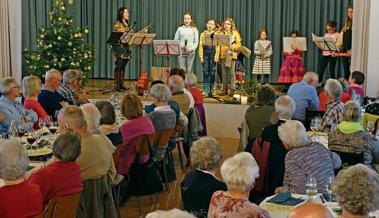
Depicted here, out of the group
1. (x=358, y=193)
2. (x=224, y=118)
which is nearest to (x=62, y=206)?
(x=358, y=193)

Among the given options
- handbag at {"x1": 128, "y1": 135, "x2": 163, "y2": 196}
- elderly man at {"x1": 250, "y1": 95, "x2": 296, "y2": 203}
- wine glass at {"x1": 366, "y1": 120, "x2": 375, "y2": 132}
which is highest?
wine glass at {"x1": 366, "y1": 120, "x2": 375, "y2": 132}

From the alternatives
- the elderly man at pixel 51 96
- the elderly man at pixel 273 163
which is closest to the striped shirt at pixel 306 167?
the elderly man at pixel 273 163

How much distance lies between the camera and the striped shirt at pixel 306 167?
4.31 metres

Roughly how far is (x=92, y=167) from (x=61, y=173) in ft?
2.09

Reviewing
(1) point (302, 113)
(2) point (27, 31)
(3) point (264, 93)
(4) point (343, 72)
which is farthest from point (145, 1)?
(3) point (264, 93)

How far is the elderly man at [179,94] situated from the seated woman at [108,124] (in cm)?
225

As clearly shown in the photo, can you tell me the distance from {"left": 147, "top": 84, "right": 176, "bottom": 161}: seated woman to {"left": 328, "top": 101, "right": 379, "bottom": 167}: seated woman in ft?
5.96

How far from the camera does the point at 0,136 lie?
5.25 meters

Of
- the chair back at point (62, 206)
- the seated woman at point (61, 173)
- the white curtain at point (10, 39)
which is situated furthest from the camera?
the white curtain at point (10, 39)

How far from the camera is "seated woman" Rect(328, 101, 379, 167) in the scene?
17.0ft

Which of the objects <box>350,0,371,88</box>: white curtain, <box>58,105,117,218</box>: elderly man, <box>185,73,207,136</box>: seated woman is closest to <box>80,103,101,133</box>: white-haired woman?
<box>58,105,117,218</box>: elderly man

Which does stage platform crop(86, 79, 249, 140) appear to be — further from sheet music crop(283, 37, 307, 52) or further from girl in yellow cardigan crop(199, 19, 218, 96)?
sheet music crop(283, 37, 307, 52)

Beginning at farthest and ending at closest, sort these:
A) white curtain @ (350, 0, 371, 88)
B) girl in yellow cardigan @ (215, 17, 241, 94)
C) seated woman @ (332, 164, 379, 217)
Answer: girl in yellow cardigan @ (215, 17, 241, 94), white curtain @ (350, 0, 371, 88), seated woman @ (332, 164, 379, 217)

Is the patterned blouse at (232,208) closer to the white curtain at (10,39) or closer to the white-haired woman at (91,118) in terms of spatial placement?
the white-haired woman at (91,118)
